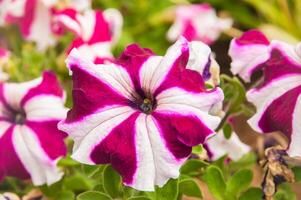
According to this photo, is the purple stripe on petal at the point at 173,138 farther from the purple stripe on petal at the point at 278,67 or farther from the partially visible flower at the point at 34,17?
the partially visible flower at the point at 34,17

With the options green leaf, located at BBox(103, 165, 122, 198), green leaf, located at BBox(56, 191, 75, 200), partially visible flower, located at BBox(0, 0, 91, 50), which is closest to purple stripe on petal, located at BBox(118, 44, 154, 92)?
green leaf, located at BBox(103, 165, 122, 198)

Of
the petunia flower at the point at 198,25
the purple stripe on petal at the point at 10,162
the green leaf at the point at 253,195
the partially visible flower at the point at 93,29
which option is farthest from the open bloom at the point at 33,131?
the petunia flower at the point at 198,25

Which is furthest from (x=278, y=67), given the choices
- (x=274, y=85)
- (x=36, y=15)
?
(x=36, y=15)

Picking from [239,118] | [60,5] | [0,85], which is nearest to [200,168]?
[0,85]

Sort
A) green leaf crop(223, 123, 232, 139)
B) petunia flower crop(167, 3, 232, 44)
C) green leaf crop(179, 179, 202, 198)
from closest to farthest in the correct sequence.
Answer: green leaf crop(179, 179, 202, 198)
green leaf crop(223, 123, 232, 139)
petunia flower crop(167, 3, 232, 44)

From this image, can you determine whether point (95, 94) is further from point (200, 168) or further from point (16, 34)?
point (16, 34)

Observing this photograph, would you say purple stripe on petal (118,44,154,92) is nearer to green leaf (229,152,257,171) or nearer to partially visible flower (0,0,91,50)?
green leaf (229,152,257,171)
